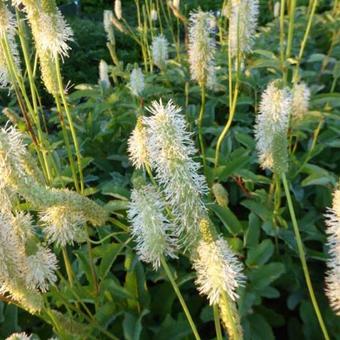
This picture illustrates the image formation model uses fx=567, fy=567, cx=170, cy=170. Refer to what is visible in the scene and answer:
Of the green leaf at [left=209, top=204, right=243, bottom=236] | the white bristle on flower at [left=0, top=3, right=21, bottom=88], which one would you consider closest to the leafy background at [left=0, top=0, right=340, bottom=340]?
the green leaf at [left=209, top=204, right=243, bottom=236]

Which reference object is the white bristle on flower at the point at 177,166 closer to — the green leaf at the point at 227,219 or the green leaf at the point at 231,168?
the green leaf at the point at 227,219

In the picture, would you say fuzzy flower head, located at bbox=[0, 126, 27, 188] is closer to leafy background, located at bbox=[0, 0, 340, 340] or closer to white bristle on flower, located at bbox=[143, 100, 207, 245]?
white bristle on flower, located at bbox=[143, 100, 207, 245]

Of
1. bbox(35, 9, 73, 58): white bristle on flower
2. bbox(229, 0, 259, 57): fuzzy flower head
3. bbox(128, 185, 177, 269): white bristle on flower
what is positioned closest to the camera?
bbox(128, 185, 177, 269): white bristle on flower

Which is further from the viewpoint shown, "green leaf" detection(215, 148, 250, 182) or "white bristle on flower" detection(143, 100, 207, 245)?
"green leaf" detection(215, 148, 250, 182)

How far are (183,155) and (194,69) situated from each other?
2.89 feet

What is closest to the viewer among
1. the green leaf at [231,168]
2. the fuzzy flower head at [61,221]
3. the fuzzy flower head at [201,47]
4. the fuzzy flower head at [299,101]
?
the fuzzy flower head at [61,221]

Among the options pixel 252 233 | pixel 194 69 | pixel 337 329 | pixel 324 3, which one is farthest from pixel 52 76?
pixel 324 3

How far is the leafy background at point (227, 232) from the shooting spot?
5.27ft

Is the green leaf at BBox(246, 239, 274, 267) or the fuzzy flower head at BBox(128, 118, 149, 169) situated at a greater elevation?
the fuzzy flower head at BBox(128, 118, 149, 169)

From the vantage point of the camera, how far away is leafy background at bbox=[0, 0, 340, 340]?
1606 mm

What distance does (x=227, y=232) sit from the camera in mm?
1869

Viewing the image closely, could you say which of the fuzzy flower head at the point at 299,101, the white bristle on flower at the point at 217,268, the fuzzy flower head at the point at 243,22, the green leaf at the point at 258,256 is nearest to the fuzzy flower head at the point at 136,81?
the fuzzy flower head at the point at 243,22

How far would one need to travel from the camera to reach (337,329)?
1595 millimetres

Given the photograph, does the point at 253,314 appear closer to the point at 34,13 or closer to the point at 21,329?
the point at 21,329
